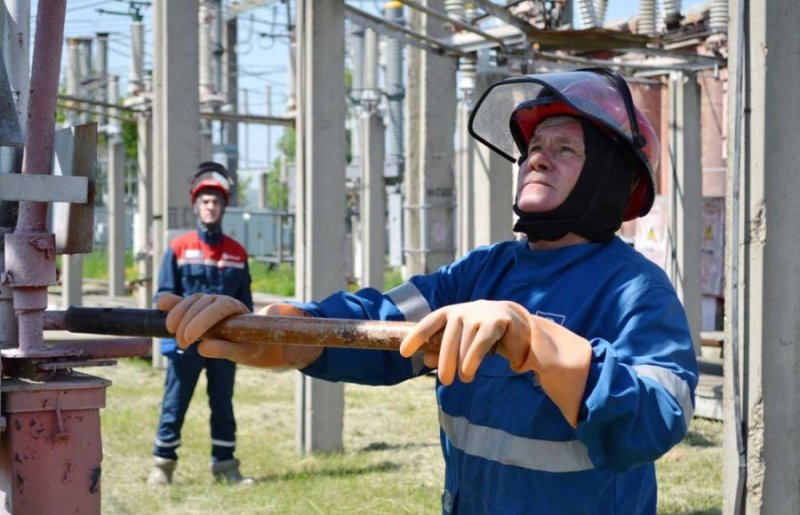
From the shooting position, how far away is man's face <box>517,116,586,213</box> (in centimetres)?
254

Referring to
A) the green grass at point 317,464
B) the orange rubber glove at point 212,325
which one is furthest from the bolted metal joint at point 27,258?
the green grass at point 317,464

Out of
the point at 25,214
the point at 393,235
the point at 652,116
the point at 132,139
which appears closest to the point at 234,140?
the point at 393,235

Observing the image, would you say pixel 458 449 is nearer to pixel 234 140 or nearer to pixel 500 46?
pixel 500 46

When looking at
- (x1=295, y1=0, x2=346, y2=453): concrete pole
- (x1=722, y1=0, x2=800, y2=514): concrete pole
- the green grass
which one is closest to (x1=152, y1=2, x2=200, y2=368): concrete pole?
the green grass

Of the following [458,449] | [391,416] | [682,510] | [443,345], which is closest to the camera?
[443,345]

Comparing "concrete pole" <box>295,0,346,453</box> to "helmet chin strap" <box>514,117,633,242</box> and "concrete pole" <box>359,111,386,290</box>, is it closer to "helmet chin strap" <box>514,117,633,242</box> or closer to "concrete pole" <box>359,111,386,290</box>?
"helmet chin strap" <box>514,117,633,242</box>

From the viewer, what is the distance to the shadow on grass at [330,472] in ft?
23.7

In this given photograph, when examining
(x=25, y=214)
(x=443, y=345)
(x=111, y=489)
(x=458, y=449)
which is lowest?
(x=111, y=489)

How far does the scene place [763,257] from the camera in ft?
13.8

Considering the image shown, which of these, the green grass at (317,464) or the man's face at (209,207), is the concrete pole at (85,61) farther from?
the man's face at (209,207)

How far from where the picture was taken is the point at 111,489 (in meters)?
7.06

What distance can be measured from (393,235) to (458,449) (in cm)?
2557

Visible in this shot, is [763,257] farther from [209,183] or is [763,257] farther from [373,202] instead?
[373,202]

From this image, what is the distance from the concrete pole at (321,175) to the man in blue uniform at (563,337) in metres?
4.77
